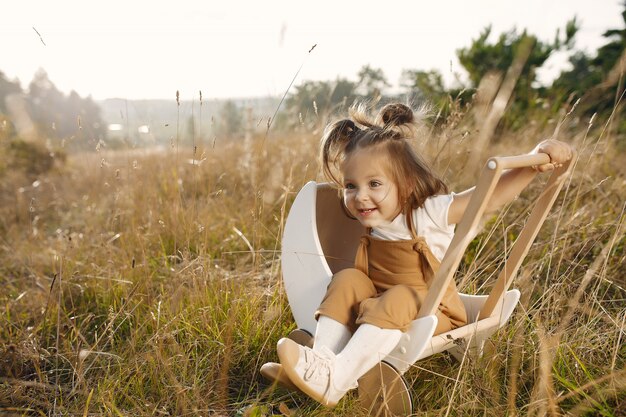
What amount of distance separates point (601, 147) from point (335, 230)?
7.55 feet

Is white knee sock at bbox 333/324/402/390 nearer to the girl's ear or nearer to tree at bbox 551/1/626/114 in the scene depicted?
the girl's ear

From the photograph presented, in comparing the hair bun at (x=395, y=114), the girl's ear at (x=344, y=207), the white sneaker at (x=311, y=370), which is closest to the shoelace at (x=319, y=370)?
the white sneaker at (x=311, y=370)

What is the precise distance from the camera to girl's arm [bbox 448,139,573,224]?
5.82 ft

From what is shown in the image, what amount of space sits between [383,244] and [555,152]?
0.59 m

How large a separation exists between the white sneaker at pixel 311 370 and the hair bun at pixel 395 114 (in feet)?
2.63

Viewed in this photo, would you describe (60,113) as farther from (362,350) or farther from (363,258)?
(362,350)

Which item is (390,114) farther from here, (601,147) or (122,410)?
(601,147)

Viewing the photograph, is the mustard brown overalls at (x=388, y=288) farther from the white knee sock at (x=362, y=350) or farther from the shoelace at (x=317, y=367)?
the shoelace at (x=317, y=367)

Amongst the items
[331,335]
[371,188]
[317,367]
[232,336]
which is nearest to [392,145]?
[371,188]

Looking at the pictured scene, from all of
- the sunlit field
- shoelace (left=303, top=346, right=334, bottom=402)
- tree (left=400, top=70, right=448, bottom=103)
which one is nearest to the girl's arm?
the sunlit field

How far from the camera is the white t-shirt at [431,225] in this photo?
1.92 metres

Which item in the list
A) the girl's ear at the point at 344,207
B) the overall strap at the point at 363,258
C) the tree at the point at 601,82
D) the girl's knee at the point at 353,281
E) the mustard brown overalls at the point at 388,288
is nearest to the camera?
the mustard brown overalls at the point at 388,288

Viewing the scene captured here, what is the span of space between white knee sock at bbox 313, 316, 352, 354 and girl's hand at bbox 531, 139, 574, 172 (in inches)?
29.7

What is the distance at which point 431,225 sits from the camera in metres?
1.94
